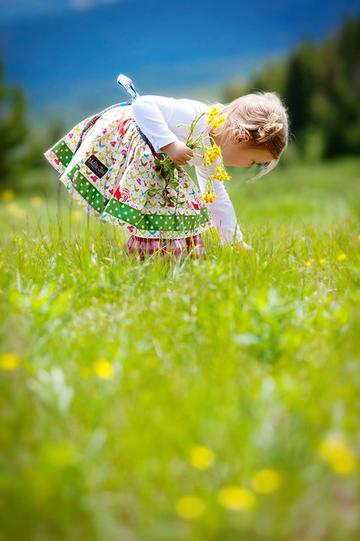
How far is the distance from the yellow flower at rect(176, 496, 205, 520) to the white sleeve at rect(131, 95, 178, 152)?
1.69 meters

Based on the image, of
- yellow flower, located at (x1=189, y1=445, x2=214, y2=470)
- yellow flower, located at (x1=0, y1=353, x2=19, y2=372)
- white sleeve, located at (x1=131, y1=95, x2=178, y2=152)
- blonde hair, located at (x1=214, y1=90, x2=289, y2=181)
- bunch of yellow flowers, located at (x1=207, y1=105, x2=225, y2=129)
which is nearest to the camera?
yellow flower, located at (x1=189, y1=445, x2=214, y2=470)

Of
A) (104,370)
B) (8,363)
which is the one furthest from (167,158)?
(8,363)

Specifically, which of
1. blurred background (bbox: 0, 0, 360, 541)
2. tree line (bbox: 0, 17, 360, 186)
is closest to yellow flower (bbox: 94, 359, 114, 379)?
blurred background (bbox: 0, 0, 360, 541)

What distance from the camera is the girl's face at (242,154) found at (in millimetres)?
2789

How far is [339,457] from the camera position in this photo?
118 centimetres

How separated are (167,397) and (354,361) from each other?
0.47 meters

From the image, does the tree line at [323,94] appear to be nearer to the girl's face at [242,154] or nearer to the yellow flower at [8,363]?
the girl's face at [242,154]

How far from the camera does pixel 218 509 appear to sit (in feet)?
3.76

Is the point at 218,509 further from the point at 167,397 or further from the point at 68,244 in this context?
the point at 68,244

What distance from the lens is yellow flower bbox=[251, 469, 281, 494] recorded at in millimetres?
1154

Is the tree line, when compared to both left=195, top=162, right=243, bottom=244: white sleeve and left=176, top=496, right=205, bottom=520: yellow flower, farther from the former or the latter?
left=176, top=496, right=205, bottom=520: yellow flower

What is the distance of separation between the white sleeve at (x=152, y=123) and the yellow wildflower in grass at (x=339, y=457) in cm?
163

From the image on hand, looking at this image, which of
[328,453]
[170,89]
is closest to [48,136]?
[170,89]

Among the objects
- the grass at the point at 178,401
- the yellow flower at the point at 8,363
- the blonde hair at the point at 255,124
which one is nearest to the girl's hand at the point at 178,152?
the blonde hair at the point at 255,124
